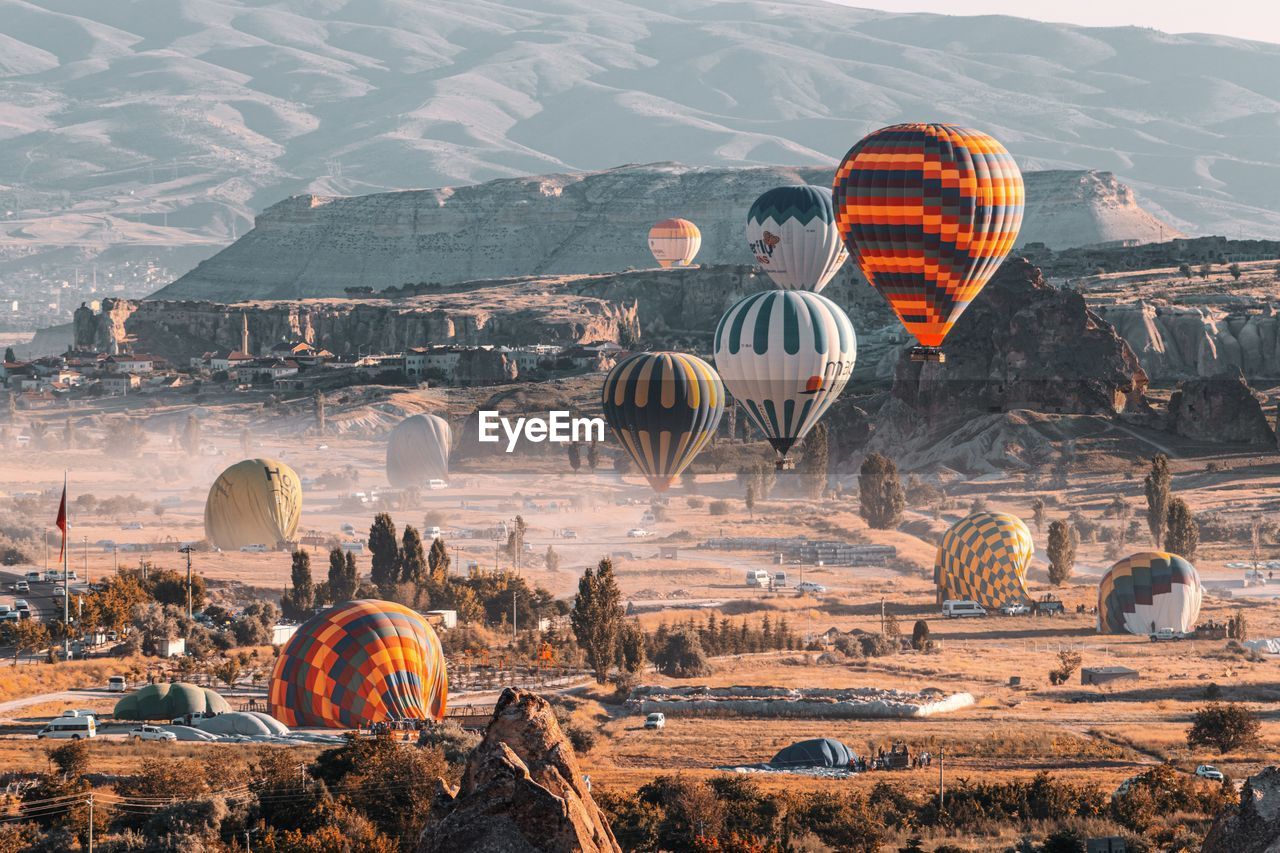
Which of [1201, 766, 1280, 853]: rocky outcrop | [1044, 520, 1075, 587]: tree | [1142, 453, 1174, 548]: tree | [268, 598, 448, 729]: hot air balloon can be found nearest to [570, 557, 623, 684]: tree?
[268, 598, 448, 729]: hot air balloon

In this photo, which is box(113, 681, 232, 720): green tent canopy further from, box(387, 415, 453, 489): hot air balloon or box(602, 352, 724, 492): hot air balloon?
box(387, 415, 453, 489): hot air balloon

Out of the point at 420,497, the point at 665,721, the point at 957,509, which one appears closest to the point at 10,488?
the point at 420,497

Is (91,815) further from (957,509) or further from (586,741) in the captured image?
(957,509)

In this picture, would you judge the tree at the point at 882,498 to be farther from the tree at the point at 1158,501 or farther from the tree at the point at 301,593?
the tree at the point at 301,593

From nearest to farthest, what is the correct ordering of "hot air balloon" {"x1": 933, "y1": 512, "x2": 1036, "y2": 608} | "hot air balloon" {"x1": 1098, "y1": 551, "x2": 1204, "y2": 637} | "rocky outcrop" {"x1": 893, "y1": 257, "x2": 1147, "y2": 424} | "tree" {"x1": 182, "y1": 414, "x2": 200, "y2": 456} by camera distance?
"hot air balloon" {"x1": 1098, "y1": 551, "x2": 1204, "y2": 637}, "hot air balloon" {"x1": 933, "y1": 512, "x2": 1036, "y2": 608}, "rocky outcrop" {"x1": 893, "y1": 257, "x2": 1147, "y2": 424}, "tree" {"x1": 182, "y1": 414, "x2": 200, "y2": 456}

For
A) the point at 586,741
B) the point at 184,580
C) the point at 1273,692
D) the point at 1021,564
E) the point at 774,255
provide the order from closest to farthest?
the point at 586,741
the point at 1273,692
the point at 184,580
the point at 1021,564
the point at 774,255
